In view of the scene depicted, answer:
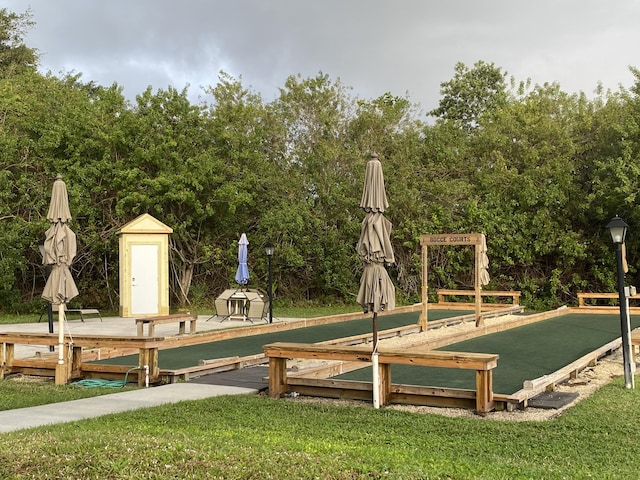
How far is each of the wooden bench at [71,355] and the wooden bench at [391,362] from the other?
180 cm

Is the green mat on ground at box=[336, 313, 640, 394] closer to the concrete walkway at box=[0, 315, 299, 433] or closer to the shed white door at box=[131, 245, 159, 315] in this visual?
the concrete walkway at box=[0, 315, 299, 433]

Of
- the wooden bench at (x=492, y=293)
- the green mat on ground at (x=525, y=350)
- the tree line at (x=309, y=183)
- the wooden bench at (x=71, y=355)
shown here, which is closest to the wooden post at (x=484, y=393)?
the green mat on ground at (x=525, y=350)

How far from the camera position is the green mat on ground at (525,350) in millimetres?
8586

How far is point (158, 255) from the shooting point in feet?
62.0

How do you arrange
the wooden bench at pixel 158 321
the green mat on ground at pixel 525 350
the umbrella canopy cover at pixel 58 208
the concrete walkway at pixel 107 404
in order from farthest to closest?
the wooden bench at pixel 158 321
the umbrella canopy cover at pixel 58 208
the green mat on ground at pixel 525 350
the concrete walkway at pixel 107 404

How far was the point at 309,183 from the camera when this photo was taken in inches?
916

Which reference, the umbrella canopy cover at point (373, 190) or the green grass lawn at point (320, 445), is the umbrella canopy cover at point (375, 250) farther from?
the green grass lawn at point (320, 445)

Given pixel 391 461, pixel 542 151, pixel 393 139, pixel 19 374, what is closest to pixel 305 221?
pixel 393 139

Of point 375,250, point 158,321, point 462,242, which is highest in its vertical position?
point 462,242

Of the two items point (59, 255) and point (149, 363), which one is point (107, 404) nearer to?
point (149, 363)

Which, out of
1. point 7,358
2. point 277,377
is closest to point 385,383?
point 277,377

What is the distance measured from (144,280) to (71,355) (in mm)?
9339

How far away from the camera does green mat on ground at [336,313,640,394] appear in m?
8.59

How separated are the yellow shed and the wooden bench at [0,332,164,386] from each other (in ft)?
27.8
